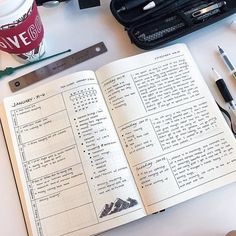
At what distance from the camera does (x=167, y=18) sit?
0.67 m

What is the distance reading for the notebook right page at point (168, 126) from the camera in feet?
1.78

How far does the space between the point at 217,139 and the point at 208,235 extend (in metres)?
0.15

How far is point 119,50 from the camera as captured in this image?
0.67m

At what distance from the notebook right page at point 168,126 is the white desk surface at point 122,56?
0.02 m

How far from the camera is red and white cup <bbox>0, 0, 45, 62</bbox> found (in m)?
0.52

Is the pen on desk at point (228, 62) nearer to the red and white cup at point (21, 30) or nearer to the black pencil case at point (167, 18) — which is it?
the black pencil case at point (167, 18)

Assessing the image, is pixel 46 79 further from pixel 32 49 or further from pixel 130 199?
pixel 130 199

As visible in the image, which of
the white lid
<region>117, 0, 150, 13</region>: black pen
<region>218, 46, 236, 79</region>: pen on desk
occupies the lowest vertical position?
<region>218, 46, 236, 79</region>: pen on desk

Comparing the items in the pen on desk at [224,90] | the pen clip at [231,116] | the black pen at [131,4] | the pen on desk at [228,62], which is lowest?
the pen clip at [231,116]

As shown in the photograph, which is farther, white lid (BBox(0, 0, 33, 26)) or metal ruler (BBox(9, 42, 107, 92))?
metal ruler (BBox(9, 42, 107, 92))

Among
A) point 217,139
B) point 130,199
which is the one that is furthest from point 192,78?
point 130,199

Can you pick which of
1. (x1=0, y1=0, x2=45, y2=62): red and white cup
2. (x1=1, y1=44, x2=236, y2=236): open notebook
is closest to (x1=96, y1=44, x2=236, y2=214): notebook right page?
(x1=1, y1=44, x2=236, y2=236): open notebook

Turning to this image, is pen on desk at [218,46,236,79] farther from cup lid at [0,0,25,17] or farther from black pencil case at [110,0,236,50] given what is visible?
cup lid at [0,0,25,17]

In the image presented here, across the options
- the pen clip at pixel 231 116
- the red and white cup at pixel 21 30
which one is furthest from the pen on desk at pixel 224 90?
the red and white cup at pixel 21 30
